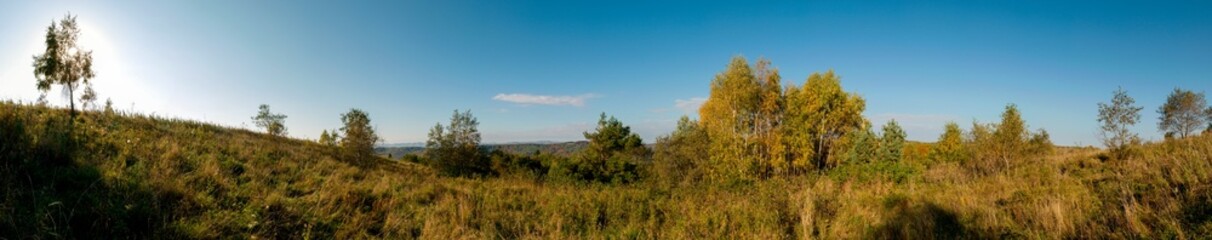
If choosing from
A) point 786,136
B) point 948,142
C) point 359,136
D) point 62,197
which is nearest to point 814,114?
point 786,136

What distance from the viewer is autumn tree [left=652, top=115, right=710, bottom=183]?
32.1 metres

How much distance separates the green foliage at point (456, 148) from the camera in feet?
152

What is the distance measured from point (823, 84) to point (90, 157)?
3195 cm

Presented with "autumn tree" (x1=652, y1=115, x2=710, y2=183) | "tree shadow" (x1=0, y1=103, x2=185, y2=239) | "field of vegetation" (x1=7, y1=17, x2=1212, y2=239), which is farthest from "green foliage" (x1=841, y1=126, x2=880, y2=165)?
"tree shadow" (x1=0, y1=103, x2=185, y2=239)

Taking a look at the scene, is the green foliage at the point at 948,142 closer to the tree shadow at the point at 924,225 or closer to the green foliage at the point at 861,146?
the green foliage at the point at 861,146

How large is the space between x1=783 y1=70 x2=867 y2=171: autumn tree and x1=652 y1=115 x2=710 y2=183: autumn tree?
594 cm

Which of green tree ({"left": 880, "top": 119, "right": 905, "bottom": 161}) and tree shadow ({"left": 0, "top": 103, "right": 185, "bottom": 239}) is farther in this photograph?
green tree ({"left": 880, "top": 119, "right": 905, "bottom": 161})

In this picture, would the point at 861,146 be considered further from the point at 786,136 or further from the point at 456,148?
the point at 456,148

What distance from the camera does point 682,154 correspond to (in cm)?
3466

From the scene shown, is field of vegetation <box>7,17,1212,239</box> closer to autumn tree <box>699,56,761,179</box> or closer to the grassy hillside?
the grassy hillside

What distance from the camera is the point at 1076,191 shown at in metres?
6.36

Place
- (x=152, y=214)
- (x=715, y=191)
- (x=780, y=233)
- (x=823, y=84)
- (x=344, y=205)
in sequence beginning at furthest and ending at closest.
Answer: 1. (x=823, y=84)
2. (x=715, y=191)
3. (x=344, y=205)
4. (x=780, y=233)
5. (x=152, y=214)

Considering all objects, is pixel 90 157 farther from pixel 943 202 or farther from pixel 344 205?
pixel 943 202

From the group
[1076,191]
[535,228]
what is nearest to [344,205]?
[535,228]
